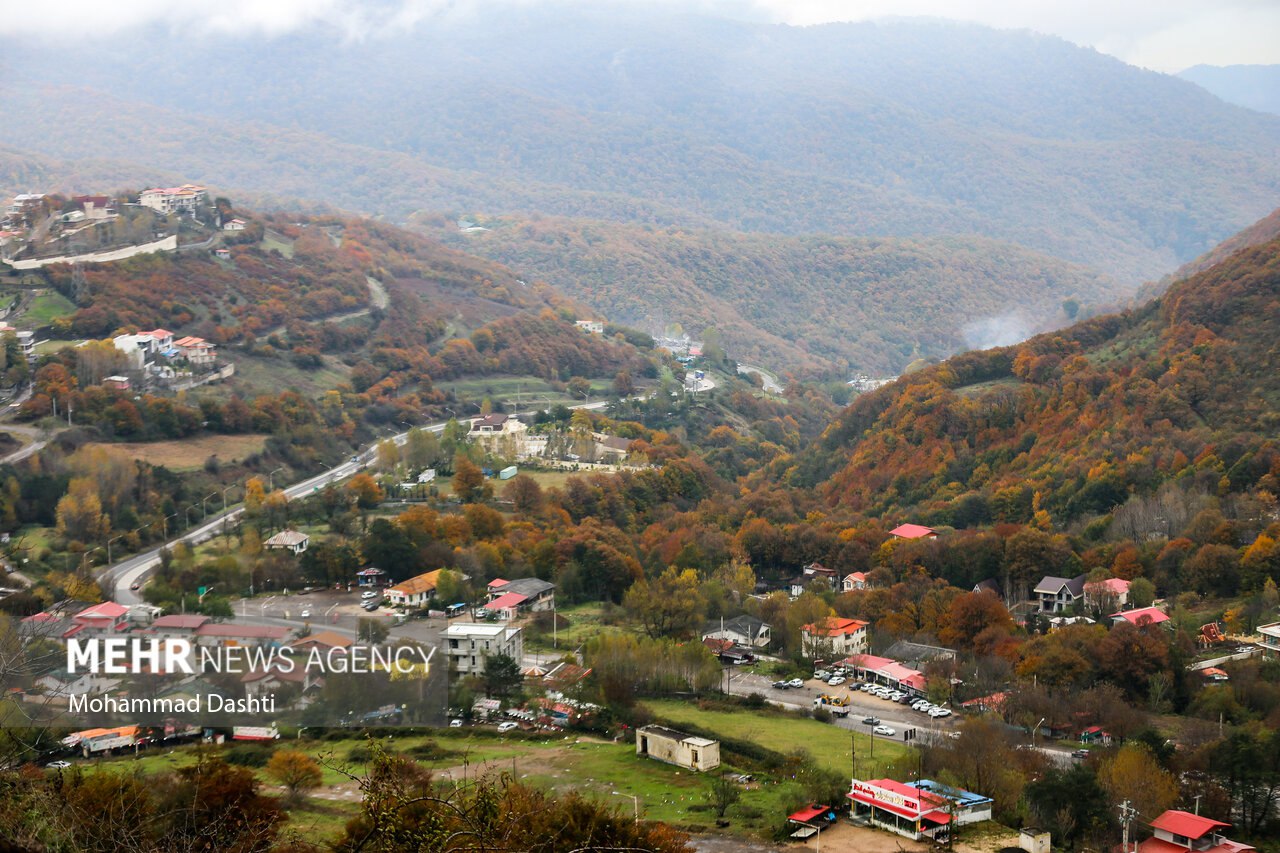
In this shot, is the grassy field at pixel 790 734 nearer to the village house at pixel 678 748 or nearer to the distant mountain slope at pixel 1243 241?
the village house at pixel 678 748

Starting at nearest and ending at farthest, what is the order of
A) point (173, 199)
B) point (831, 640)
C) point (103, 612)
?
1. point (103, 612)
2. point (831, 640)
3. point (173, 199)

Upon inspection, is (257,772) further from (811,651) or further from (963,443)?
(963,443)

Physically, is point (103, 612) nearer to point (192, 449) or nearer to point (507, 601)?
point (507, 601)

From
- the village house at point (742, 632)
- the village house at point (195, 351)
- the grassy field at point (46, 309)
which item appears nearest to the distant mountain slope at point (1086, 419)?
the village house at point (742, 632)

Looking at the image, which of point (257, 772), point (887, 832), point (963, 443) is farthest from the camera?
point (963, 443)

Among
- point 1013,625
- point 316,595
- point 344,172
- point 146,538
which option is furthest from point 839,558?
point 344,172

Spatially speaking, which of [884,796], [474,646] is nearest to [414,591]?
[474,646]
